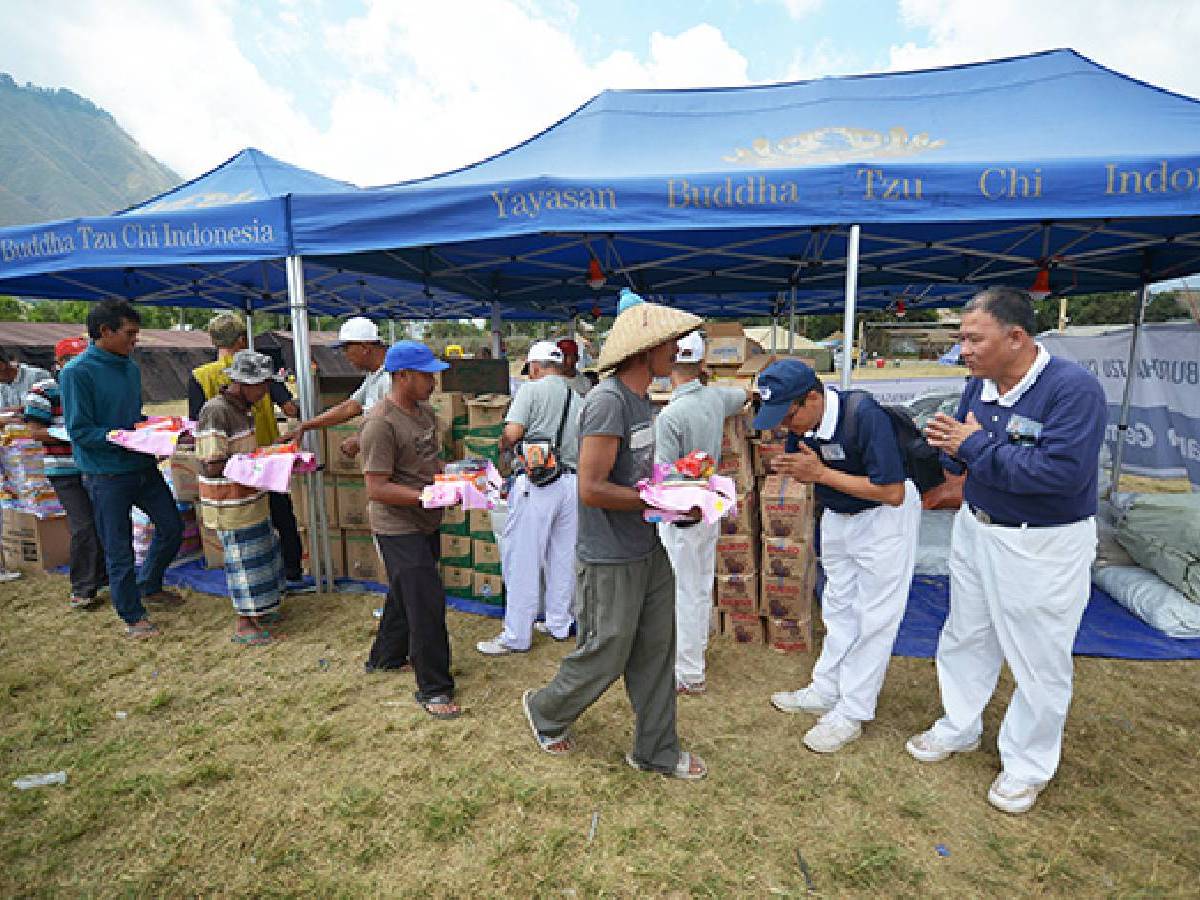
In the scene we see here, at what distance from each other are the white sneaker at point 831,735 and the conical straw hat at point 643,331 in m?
1.97

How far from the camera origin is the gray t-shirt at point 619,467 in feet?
7.09

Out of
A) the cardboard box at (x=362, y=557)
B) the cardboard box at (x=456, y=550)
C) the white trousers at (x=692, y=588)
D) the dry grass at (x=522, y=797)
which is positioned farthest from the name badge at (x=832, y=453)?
the cardboard box at (x=362, y=557)

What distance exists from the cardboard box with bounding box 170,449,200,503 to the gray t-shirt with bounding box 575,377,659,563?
13.1 ft

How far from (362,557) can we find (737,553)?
2912 millimetres

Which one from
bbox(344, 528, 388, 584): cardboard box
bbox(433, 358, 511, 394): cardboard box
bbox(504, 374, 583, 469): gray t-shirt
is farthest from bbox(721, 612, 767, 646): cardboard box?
bbox(344, 528, 388, 584): cardboard box

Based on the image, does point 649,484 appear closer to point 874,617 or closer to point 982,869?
point 874,617

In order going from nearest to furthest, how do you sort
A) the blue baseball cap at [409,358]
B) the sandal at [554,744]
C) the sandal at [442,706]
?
the sandal at [554,744] < the blue baseball cap at [409,358] < the sandal at [442,706]

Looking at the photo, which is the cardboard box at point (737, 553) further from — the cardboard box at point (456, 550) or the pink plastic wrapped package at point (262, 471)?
the pink plastic wrapped package at point (262, 471)

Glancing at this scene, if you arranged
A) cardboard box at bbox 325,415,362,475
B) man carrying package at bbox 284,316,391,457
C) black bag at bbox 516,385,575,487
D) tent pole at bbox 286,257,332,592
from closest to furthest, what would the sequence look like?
black bag at bbox 516,385,575,487, man carrying package at bbox 284,316,391,457, tent pole at bbox 286,257,332,592, cardboard box at bbox 325,415,362,475

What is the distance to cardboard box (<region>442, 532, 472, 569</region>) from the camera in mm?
4547

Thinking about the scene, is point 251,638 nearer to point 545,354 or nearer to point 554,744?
point 554,744

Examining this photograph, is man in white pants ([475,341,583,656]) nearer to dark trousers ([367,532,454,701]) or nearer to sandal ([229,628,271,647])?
dark trousers ([367,532,454,701])

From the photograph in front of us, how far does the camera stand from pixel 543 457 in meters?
3.43

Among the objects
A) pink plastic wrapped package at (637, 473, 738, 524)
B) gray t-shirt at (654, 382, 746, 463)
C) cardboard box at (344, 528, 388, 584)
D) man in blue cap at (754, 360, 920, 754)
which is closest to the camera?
pink plastic wrapped package at (637, 473, 738, 524)
